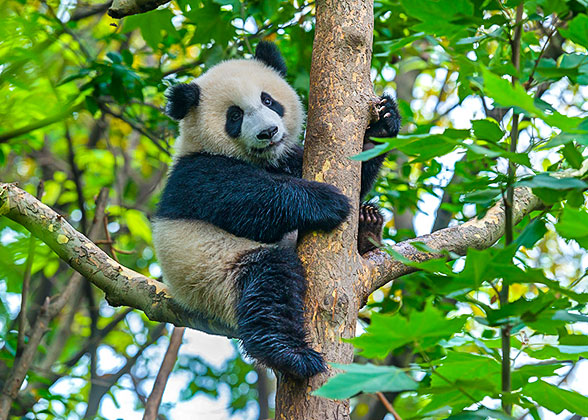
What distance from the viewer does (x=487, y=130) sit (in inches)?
84.1

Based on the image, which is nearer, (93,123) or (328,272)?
(328,272)

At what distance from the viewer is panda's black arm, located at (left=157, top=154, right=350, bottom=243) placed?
12.7 ft

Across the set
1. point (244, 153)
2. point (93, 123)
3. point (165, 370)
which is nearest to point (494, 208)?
point (244, 153)

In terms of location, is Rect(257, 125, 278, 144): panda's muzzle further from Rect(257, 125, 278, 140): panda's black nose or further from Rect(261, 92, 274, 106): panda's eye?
Rect(261, 92, 274, 106): panda's eye

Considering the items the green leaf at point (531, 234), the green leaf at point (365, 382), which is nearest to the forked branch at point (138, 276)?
the green leaf at point (531, 234)

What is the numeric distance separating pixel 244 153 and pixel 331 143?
135 cm

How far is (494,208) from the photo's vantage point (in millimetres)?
4484

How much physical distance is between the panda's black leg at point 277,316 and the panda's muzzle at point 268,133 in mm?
1031

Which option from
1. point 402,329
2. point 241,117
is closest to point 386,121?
point 241,117

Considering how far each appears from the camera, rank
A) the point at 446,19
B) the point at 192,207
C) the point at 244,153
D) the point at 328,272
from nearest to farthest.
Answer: the point at 446,19 → the point at 328,272 → the point at 192,207 → the point at 244,153

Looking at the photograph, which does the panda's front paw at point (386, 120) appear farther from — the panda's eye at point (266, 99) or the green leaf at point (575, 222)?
the green leaf at point (575, 222)

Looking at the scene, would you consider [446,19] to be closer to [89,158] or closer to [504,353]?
[504,353]

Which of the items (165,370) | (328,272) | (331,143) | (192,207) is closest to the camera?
(328,272)

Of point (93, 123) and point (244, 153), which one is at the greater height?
point (93, 123)
